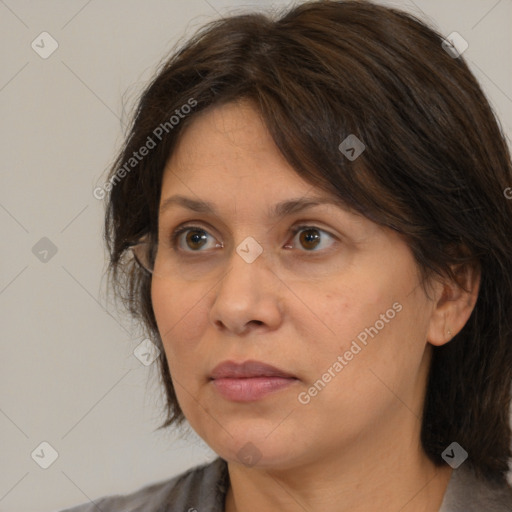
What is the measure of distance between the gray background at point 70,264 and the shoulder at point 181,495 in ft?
1.60

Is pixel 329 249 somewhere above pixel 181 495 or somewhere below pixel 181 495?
above

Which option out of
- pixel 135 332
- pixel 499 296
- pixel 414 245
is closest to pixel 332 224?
pixel 414 245

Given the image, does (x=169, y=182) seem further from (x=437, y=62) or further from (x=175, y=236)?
(x=437, y=62)

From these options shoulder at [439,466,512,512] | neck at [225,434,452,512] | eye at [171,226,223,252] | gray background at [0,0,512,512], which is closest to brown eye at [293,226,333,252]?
eye at [171,226,223,252]

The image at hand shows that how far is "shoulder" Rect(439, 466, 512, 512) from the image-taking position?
6.38 feet

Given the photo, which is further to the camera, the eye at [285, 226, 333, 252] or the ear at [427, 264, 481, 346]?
the ear at [427, 264, 481, 346]

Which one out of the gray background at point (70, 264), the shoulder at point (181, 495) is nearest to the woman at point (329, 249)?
the shoulder at point (181, 495)

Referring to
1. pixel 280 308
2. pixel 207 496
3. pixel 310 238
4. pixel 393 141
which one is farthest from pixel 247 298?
pixel 207 496

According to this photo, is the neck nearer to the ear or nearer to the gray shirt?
the gray shirt

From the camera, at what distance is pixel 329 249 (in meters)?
1.77

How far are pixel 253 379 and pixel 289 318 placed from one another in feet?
0.38

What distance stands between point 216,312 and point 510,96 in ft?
4.00

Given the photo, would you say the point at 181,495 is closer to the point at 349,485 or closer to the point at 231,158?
the point at 349,485

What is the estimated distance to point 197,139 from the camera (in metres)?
1.87
